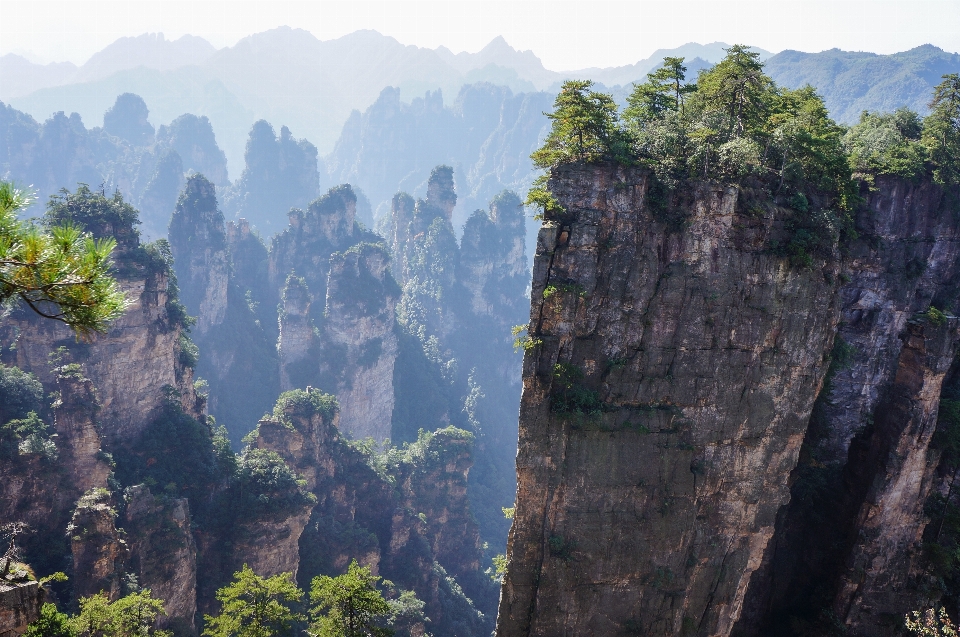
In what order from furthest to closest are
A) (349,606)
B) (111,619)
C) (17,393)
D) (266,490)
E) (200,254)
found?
1. (200,254)
2. (266,490)
3. (17,393)
4. (111,619)
5. (349,606)

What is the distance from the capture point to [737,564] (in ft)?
57.0

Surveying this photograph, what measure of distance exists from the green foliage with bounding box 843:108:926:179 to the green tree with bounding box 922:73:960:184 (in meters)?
0.41

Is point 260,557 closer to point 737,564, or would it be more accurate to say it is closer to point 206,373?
point 737,564

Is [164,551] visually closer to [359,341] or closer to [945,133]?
[945,133]

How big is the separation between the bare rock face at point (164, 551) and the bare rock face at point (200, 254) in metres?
37.2

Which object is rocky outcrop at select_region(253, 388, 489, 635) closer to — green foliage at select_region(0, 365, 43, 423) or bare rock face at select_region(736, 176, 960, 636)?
green foliage at select_region(0, 365, 43, 423)

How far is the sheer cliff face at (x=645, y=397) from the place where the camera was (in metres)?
15.7

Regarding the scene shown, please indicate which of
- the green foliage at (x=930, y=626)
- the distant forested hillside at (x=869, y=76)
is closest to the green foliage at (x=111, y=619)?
the green foliage at (x=930, y=626)

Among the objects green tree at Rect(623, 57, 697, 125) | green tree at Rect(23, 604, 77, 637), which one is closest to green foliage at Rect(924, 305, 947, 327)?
green tree at Rect(623, 57, 697, 125)

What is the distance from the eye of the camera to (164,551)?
881 inches

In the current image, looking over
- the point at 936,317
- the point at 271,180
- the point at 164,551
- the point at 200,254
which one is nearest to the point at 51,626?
the point at 164,551

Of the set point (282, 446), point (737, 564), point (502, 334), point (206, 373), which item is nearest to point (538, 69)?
point (502, 334)

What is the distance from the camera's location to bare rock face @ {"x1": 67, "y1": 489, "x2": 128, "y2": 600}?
19.3m

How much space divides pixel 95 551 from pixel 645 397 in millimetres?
17444
